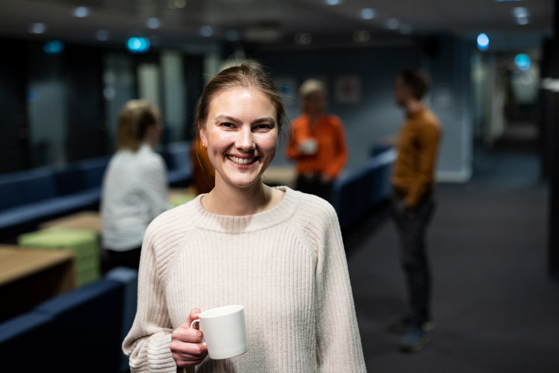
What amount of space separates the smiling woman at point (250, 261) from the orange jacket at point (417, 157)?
265 cm

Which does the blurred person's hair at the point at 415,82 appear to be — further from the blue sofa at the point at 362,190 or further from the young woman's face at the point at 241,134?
the young woman's face at the point at 241,134

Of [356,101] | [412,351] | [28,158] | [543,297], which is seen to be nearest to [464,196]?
[356,101]

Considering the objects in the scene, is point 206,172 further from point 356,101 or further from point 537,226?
point 356,101

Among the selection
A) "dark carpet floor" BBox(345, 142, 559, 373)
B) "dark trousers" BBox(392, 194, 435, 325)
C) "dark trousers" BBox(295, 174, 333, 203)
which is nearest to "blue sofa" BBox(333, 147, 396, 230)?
"dark carpet floor" BBox(345, 142, 559, 373)

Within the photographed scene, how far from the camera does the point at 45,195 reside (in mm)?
7695

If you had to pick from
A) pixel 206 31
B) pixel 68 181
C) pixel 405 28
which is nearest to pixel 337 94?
pixel 405 28

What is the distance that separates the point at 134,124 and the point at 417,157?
6.33ft

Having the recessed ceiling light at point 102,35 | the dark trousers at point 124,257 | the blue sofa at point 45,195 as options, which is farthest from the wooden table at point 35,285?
the recessed ceiling light at point 102,35

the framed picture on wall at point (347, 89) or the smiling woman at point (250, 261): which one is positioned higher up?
the framed picture on wall at point (347, 89)

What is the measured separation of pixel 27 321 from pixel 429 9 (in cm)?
676

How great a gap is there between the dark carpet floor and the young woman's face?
9.39 feet

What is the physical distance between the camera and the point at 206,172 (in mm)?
1600

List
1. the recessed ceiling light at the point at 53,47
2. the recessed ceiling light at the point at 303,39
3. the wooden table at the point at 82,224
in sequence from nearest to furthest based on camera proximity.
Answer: the wooden table at the point at 82,224
the recessed ceiling light at the point at 53,47
the recessed ceiling light at the point at 303,39

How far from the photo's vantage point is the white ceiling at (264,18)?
22.7 feet
